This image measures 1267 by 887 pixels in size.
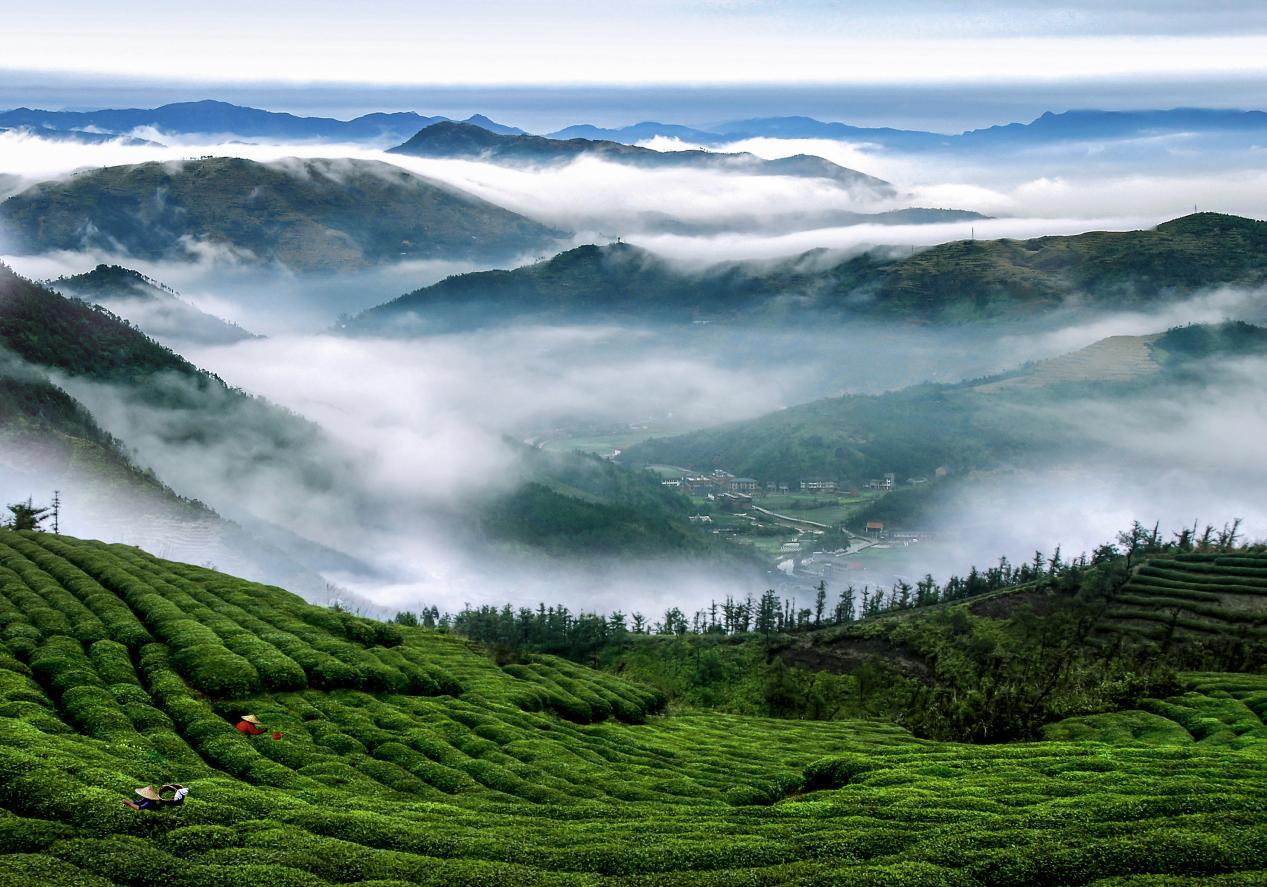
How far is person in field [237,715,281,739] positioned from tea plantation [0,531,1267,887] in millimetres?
1093

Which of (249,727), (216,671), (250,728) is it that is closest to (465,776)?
(250,728)

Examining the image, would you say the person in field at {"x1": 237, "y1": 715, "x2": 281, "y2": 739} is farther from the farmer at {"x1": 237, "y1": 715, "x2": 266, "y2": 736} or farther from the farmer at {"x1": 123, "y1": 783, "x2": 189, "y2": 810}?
the farmer at {"x1": 123, "y1": 783, "x2": 189, "y2": 810}

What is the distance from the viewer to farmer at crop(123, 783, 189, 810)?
171 feet

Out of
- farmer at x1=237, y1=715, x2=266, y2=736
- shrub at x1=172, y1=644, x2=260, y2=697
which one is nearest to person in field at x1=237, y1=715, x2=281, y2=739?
farmer at x1=237, y1=715, x2=266, y2=736

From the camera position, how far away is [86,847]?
4797cm

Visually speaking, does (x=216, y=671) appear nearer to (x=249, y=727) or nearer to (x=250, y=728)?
(x=249, y=727)

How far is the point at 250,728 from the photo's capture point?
249 feet

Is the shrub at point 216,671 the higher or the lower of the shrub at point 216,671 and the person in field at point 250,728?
the higher

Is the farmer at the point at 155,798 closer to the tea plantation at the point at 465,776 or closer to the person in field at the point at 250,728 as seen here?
the tea plantation at the point at 465,776

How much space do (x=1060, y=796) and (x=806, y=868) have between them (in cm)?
2376

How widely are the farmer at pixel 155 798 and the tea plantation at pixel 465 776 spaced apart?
71cm

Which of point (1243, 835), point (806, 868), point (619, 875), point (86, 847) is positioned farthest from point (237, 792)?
point (1243, 835)

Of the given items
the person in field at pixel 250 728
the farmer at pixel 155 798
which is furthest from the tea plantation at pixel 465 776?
the person in field at pixel 250 728

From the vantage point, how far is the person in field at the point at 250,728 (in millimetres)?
75500
